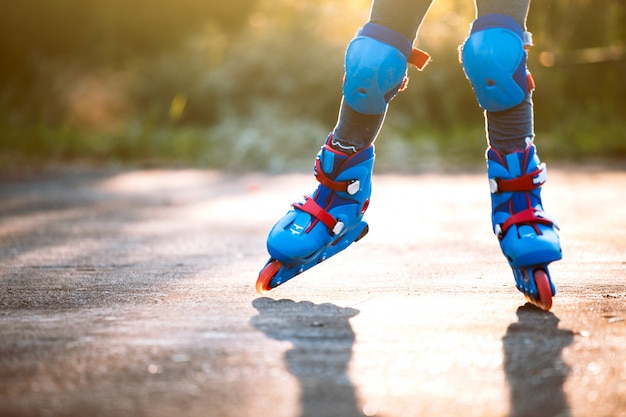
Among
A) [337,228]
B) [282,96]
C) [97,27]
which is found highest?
[97,27]

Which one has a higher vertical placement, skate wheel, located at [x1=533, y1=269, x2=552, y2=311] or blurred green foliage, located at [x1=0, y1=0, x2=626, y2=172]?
blurred green foliage, located at [x1=0, y1=0, x2=626, y2=172]

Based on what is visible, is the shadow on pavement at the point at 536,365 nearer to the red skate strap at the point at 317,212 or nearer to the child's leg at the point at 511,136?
the child's leg at the point at 511,136

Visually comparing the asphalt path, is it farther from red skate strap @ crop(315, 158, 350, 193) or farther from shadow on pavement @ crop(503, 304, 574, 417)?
red skate strap @ crop(315, 158, 350, 193)

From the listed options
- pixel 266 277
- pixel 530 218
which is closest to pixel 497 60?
pixel 530 218

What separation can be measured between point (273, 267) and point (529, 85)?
0.65m

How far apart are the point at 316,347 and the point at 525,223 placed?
0.57m

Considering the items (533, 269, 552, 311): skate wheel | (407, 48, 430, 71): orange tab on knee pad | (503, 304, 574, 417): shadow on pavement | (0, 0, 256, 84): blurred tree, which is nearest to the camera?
(503, 304, 574, 417): shadow on pavement

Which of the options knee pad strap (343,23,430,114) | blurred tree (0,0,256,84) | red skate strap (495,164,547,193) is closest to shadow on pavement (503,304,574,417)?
red skate strap (495,164,547,193)

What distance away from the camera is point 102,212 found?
3633mm

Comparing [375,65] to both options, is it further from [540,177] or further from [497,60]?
[540,177]

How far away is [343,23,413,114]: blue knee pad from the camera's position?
168 centimetres

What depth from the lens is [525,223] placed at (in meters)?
1.59

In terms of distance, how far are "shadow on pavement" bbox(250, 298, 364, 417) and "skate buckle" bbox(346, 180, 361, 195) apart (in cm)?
31

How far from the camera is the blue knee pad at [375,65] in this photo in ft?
5.51
